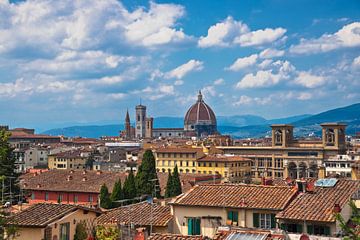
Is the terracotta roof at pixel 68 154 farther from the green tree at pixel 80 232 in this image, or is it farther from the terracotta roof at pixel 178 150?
the green tree at pixel 80 232

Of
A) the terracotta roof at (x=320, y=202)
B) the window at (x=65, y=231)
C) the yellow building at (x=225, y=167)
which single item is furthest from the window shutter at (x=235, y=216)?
the yellow building at (x=225, y=167)

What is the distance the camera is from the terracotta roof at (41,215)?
18.3m

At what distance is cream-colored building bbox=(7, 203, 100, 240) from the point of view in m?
18.2

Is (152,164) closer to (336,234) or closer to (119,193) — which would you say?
(119,193)

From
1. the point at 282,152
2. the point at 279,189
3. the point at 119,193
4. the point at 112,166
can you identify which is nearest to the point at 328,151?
the point at 282,152

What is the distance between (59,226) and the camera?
18.8 m

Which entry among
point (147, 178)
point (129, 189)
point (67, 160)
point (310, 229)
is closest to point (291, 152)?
Result: point (67, 160)

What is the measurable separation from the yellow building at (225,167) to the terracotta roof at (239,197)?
75.6 metres

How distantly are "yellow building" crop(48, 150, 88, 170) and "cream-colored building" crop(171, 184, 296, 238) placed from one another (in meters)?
92.2

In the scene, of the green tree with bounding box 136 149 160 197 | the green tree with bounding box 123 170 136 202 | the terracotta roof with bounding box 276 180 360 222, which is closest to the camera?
the terracotta roof with bounding box 276 180 360 222

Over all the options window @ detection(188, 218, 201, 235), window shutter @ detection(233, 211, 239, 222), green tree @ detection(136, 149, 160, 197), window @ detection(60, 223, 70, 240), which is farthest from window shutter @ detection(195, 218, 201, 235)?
green tree @ detection(136, 149, 160, 197)

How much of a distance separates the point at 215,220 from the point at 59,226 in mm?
5023

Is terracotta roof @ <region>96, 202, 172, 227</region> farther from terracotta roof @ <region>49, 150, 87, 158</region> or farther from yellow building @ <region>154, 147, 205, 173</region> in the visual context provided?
terracotta roof @ <region>49, 150, 87, 158</region>

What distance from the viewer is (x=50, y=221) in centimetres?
1845
